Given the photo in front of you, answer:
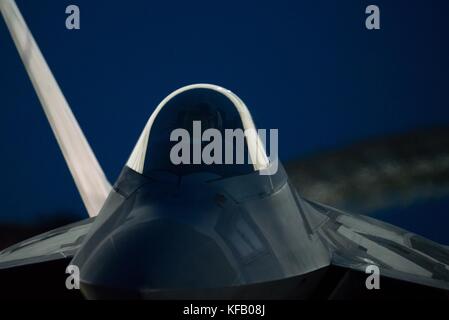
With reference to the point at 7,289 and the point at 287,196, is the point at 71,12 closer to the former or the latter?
the point at 7,289

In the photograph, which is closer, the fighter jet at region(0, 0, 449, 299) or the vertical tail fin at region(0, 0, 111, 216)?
the fighter jet at region(0, 0, 449, 299)

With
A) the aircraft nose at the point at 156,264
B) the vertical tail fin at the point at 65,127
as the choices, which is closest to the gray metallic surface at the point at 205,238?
the aircraft nose at the point at 156,264

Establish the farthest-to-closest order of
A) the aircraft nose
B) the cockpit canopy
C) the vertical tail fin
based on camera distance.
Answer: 1. the vertical tail fin
2. the cockpit canopy
3. the aircraft nose

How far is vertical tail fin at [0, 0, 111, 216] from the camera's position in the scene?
639cm

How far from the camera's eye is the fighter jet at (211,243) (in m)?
2.78

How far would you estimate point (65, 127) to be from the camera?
262 inches

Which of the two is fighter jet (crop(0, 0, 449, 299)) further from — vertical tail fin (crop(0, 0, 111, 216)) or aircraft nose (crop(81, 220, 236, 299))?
vertical tail fin (crop(0, 0, 111, 216))

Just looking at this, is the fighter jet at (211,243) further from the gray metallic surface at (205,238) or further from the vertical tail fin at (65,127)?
the vertical tail fin at (65,127)

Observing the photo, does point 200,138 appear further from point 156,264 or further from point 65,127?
point 65,127

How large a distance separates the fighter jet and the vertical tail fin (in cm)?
195

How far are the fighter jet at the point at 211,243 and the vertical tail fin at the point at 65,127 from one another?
1.95 m

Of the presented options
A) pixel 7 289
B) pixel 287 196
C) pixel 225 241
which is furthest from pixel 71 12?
pixel 225 241

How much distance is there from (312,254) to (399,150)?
5.35 metres

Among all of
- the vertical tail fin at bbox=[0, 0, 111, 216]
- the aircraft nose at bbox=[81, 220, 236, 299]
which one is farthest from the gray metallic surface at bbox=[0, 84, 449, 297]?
the vertical tail fin at bbox=[0, 0, 111, 216]
